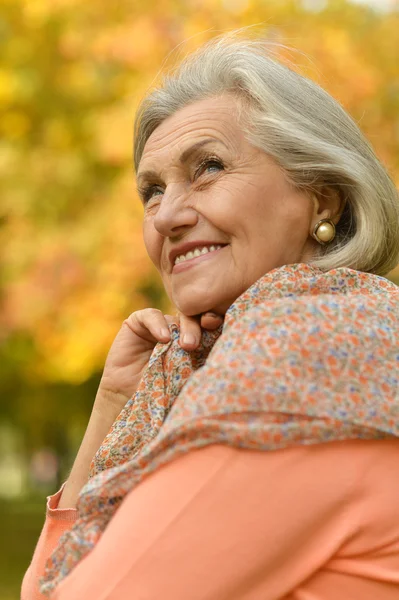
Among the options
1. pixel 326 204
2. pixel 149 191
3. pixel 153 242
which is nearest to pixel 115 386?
pixel 153 242

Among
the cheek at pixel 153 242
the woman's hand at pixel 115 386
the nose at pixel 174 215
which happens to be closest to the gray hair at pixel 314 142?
the nose at pixel 174 215

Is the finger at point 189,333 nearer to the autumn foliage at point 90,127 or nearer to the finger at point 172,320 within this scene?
the finger at point 172,320

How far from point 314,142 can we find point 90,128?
26.3ft

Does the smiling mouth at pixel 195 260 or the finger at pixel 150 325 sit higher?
the smiling mouth at pixel 195 260

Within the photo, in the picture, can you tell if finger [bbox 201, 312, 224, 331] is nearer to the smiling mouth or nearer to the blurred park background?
the smiling mouth

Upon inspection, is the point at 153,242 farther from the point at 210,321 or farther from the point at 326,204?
the point at 326,204

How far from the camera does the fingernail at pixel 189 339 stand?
7.49ft

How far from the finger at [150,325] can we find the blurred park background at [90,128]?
582 centimetres

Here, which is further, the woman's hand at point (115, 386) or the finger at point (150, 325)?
the woman's hand at point (115, 386)

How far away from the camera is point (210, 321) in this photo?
2.33m

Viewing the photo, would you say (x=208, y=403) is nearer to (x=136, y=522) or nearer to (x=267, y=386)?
(x=267, y=386)

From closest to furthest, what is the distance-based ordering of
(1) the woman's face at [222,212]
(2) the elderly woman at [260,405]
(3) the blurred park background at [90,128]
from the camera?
(2) the elderly woman at [260,405]
(1) the woman's face at [222,212]
(3) the blurred park background at [90,128]

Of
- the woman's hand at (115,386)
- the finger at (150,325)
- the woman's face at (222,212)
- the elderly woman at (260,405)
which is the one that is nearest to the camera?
the elderly woman at (260,405)

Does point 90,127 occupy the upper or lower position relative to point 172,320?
upper
